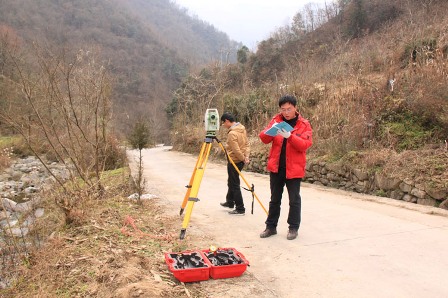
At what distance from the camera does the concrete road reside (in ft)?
11.7

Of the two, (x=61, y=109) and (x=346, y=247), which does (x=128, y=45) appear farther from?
(x=346, y=247)

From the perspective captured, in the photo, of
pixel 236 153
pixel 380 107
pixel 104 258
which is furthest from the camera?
pixel 380 107

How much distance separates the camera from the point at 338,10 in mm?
41969

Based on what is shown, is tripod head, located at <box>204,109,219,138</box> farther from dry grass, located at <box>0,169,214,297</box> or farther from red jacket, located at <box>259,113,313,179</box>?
dry grass, located at <box>0,169,214,297</box>

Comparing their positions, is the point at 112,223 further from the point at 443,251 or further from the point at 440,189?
the point at 440,189

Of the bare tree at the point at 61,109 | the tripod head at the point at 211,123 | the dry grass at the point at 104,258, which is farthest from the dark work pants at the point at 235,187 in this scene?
the bare tree at the point at 61,109

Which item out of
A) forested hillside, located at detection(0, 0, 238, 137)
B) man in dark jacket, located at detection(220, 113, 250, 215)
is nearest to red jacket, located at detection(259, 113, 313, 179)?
man in dark jacket, located at detection(220, 113, 250, 215)

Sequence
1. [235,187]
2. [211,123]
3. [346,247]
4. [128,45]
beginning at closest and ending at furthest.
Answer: [346,247], [211,123], [235,187], [128,45]

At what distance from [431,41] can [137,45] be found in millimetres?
73336

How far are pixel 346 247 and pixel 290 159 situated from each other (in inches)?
50.3

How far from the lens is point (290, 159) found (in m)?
4.87

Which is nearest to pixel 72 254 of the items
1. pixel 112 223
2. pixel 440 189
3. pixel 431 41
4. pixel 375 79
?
pixel 112 223

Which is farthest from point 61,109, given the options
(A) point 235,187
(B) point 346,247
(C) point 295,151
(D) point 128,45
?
(D) point 128,45

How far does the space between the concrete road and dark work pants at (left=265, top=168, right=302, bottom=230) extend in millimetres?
227
